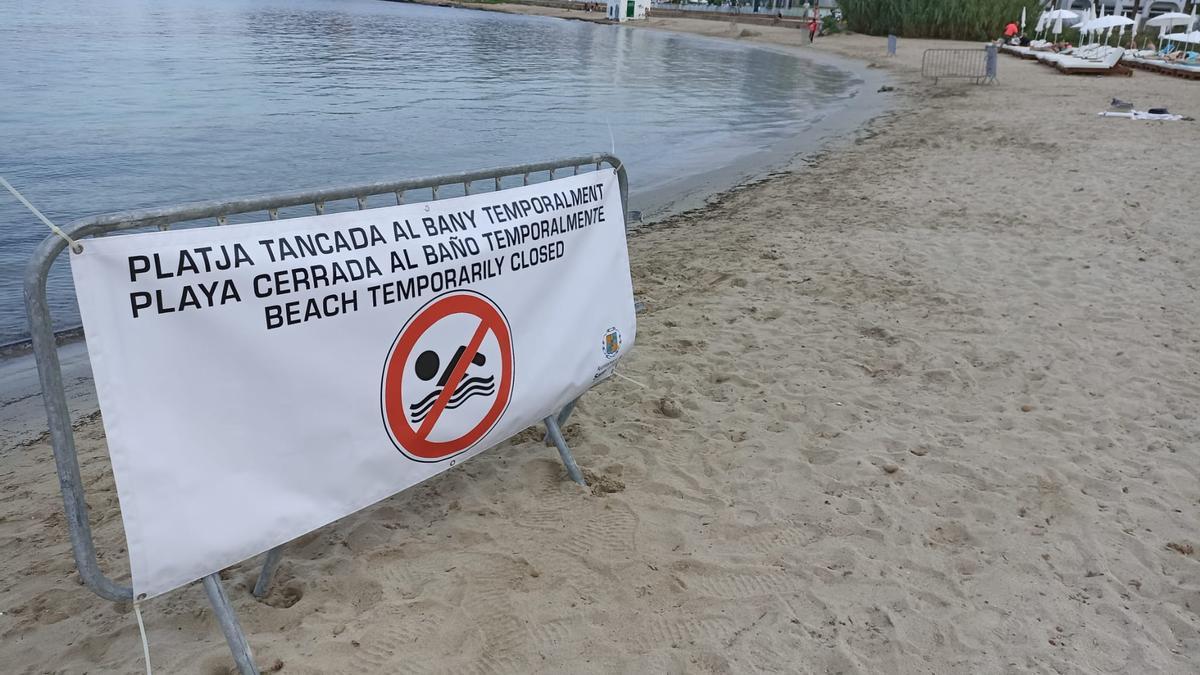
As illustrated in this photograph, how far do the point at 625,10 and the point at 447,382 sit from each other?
9270 centimetres

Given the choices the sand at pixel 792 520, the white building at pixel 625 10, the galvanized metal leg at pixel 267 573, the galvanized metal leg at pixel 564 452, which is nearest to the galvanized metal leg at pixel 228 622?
the sand at pixel 792 520

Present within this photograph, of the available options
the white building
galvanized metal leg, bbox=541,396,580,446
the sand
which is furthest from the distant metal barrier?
the white building

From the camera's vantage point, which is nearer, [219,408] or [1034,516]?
[219,408]

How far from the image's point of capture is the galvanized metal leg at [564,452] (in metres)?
4.00

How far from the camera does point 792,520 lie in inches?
150

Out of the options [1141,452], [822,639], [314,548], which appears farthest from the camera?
[1141,452]

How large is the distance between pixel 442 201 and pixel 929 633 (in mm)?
2478

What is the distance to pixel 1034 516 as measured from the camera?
3.81 meters

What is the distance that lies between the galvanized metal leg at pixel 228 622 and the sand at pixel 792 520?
29 centimetres

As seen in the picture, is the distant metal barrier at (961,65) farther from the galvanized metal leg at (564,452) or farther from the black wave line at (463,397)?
the black wave line at (463,397)

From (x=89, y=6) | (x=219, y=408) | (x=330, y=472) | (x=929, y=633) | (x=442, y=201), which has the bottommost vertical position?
(x=929, y=633)

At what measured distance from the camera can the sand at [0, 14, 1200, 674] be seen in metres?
3.01

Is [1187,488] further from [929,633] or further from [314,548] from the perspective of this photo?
[314,548]

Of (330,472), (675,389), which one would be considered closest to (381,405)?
(330,472)
